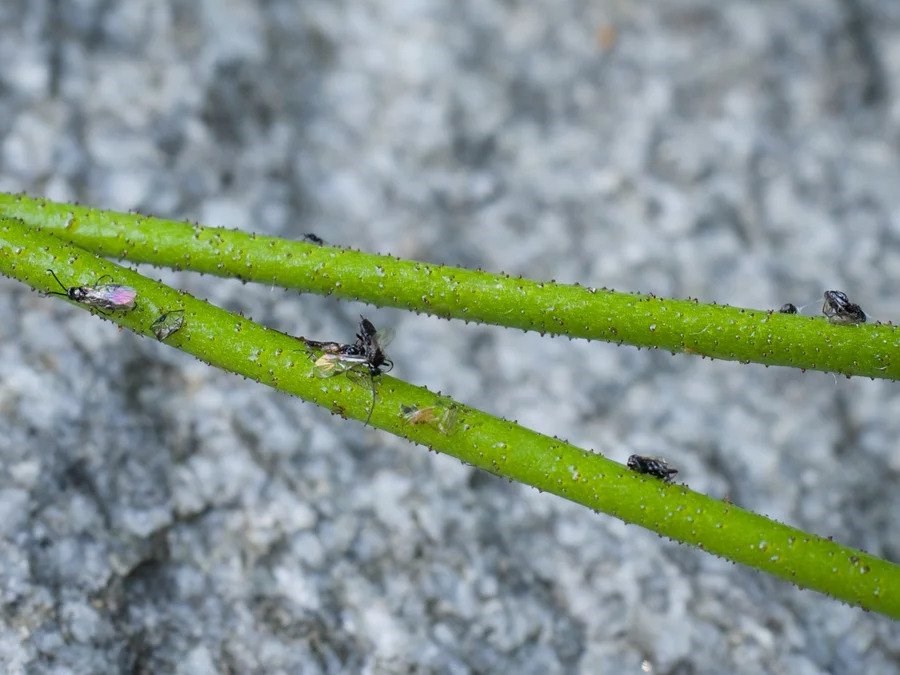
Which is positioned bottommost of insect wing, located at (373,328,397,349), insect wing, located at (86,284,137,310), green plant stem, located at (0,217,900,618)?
green plant stem, located at (0,217,900,618)

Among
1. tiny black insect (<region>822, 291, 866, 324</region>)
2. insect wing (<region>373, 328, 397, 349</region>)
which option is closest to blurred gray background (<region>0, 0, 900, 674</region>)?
insect wing (<region>373, 328, 397, 349</region>)

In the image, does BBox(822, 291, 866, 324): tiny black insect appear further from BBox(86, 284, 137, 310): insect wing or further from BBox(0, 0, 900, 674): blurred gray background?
BBox(86, 284, 137, 310): insect wing

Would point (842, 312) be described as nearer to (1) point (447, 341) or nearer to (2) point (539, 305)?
(2) point (539, 305)

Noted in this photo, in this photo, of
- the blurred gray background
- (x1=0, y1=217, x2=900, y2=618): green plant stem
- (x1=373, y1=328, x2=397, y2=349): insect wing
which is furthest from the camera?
the blurred gray background

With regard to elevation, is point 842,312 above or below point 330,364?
above

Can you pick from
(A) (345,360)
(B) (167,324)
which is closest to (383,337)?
(A) (345,360)

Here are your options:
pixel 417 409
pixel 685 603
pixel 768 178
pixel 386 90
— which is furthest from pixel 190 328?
pixel 768 178

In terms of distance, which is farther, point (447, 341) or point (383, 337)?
point (447, 341)
